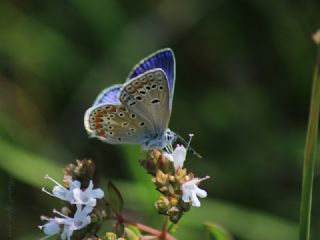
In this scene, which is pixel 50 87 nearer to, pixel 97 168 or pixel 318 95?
pixel 97 168

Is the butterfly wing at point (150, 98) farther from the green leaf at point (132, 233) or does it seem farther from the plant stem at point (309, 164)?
the plant stem at point (309, 164)

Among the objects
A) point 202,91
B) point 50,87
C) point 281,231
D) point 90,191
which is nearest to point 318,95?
point 90,191

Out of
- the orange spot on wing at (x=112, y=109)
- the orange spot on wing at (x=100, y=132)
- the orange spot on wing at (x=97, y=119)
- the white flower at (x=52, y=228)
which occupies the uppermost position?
the orange spot on wing at (x=112, y=109)

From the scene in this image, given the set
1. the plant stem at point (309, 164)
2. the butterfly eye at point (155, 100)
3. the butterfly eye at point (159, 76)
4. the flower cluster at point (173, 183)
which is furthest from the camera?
the butterfly eye at point (155, 100)

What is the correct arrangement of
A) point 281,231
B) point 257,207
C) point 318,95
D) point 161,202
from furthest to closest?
1. point 257,207
2. point 281,231
3. point 161,202
4. point 318,95

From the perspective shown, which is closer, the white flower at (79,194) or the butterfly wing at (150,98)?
the white flower at (79,194)

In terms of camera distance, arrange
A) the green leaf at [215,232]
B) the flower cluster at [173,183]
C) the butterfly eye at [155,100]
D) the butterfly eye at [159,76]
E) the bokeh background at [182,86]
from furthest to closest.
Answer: the bokeh background at [182,86] < the butterfly eye at [155,100] < the butterfly eye at [159,76] < the green leaf at [215,232] < the flower cluster at [173,183]

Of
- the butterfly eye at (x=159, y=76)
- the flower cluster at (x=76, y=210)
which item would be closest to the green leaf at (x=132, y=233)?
the flower cluster at (x=76, y=210)

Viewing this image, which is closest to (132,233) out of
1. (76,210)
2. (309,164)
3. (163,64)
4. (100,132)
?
(76,210)
